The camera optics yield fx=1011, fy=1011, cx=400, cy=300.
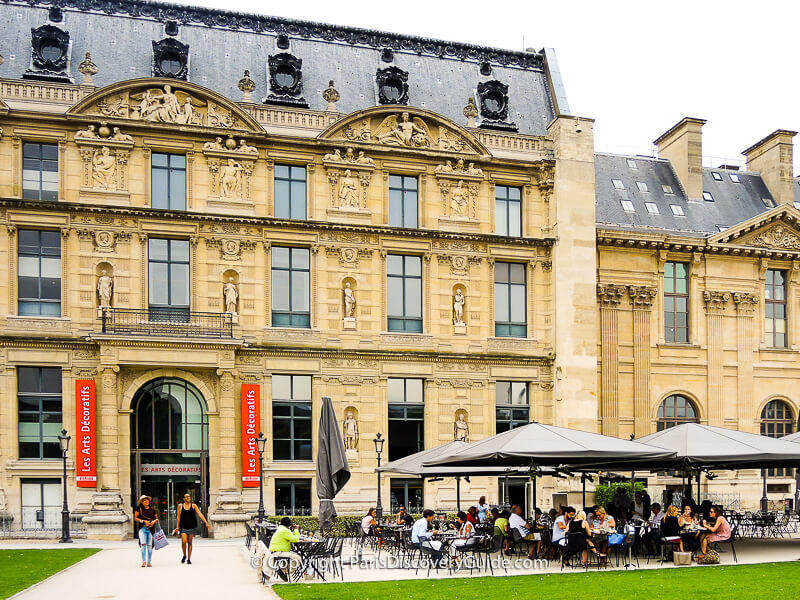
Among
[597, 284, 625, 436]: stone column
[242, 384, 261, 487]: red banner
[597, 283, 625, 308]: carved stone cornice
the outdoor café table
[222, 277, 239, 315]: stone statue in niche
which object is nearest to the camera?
the outdoor café table

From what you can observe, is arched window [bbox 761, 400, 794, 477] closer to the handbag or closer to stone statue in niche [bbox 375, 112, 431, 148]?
stone statue in niche [bbox 375, 112, 431, 148]

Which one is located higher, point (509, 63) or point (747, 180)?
point (509, 63)

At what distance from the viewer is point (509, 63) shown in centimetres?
4519

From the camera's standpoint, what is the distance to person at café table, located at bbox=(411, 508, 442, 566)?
23.0 metres

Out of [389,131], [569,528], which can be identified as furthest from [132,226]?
[569,528]

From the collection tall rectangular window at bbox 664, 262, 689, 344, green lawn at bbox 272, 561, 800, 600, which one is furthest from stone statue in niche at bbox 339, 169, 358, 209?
green lawn at bbox 272, 561, 800, 600

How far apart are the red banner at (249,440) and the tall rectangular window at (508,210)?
12.4m

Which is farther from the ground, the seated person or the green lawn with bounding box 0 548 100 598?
the seated person

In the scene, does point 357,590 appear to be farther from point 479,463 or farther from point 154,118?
point 154,118

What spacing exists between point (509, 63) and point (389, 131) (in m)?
8.17

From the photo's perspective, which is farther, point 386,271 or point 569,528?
point 386,271

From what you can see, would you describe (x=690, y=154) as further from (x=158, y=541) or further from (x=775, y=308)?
(x=158, y=541)

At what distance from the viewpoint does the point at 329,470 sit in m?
25.6

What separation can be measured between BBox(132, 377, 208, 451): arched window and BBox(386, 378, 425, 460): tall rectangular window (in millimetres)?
7230
